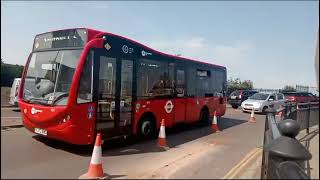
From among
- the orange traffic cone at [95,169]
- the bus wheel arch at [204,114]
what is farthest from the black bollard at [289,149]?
the bus wheel arch at [204,114]

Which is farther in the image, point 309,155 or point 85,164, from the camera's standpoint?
point 85,164

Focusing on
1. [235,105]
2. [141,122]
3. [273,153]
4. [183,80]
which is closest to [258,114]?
[235,105]

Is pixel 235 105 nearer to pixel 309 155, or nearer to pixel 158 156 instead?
pixel 158 156

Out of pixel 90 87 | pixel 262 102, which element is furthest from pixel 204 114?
pixel 262 102

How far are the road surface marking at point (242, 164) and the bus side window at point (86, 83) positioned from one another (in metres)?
3.78

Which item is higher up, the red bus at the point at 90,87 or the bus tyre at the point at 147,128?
the red bus at the point at 90,87

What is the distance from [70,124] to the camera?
9008mm

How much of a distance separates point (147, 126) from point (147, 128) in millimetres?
62

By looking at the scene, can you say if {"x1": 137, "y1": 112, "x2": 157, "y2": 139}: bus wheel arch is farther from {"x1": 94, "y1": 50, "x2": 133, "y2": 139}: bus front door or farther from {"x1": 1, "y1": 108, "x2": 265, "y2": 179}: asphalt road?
{"x1": 94, "y1": 50, "x2": 133, "y2": 139}: bus front door

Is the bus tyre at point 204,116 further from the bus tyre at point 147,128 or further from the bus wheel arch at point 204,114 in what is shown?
the bus tyre at point 147,128

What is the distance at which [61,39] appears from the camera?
9875 millimetres

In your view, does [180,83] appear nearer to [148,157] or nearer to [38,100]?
[148,157]

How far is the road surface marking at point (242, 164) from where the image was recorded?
710cm

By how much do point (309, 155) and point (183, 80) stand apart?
1159cm
